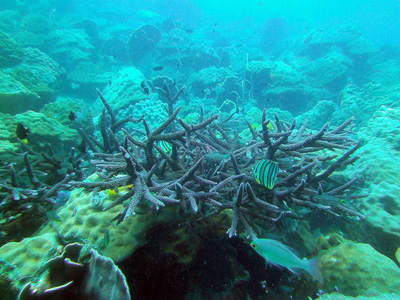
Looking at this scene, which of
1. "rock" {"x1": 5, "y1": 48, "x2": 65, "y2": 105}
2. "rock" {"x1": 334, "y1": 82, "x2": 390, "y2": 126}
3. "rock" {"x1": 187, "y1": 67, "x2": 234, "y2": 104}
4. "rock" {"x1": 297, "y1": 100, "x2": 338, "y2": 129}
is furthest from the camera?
"rock" {"x1": 187, "y1": 67, "x2": 234, "y2": 104}

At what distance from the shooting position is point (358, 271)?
2.25 meters

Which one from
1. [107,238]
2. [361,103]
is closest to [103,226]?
[107,238]

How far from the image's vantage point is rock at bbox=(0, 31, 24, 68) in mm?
9470

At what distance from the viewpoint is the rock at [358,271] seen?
2119 millimetres

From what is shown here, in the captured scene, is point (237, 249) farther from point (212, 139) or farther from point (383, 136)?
point (383, 136)

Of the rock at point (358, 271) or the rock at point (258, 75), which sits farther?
the rock at point (258, 75)

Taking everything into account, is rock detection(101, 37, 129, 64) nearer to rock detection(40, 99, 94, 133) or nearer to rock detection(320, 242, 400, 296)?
rock detection(40, 99, 94, 133)

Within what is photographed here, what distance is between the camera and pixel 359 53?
16922 millimetres

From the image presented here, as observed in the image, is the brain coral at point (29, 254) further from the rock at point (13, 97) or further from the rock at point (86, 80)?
the rock at point (86, 80)

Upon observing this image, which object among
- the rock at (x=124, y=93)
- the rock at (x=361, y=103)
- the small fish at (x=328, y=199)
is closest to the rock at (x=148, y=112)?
the rock at (x=124, y=93)

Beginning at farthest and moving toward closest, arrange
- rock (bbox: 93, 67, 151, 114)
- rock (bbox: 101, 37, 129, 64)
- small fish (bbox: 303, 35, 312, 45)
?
1. small fish (bbox: 303, 35, 312, 45)
2. rock (bbox: 101, 37, 129, 64)
3. rock (bbox: 93, 67, 151, 114)

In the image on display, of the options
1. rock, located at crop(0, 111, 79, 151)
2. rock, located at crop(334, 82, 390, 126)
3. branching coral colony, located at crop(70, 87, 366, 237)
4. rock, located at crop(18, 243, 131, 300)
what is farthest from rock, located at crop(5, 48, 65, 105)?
rock, located at crop(334, 82, 390, 126)

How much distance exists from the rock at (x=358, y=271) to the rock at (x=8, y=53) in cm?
1414

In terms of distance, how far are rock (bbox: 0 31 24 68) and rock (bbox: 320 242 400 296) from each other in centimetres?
1414
